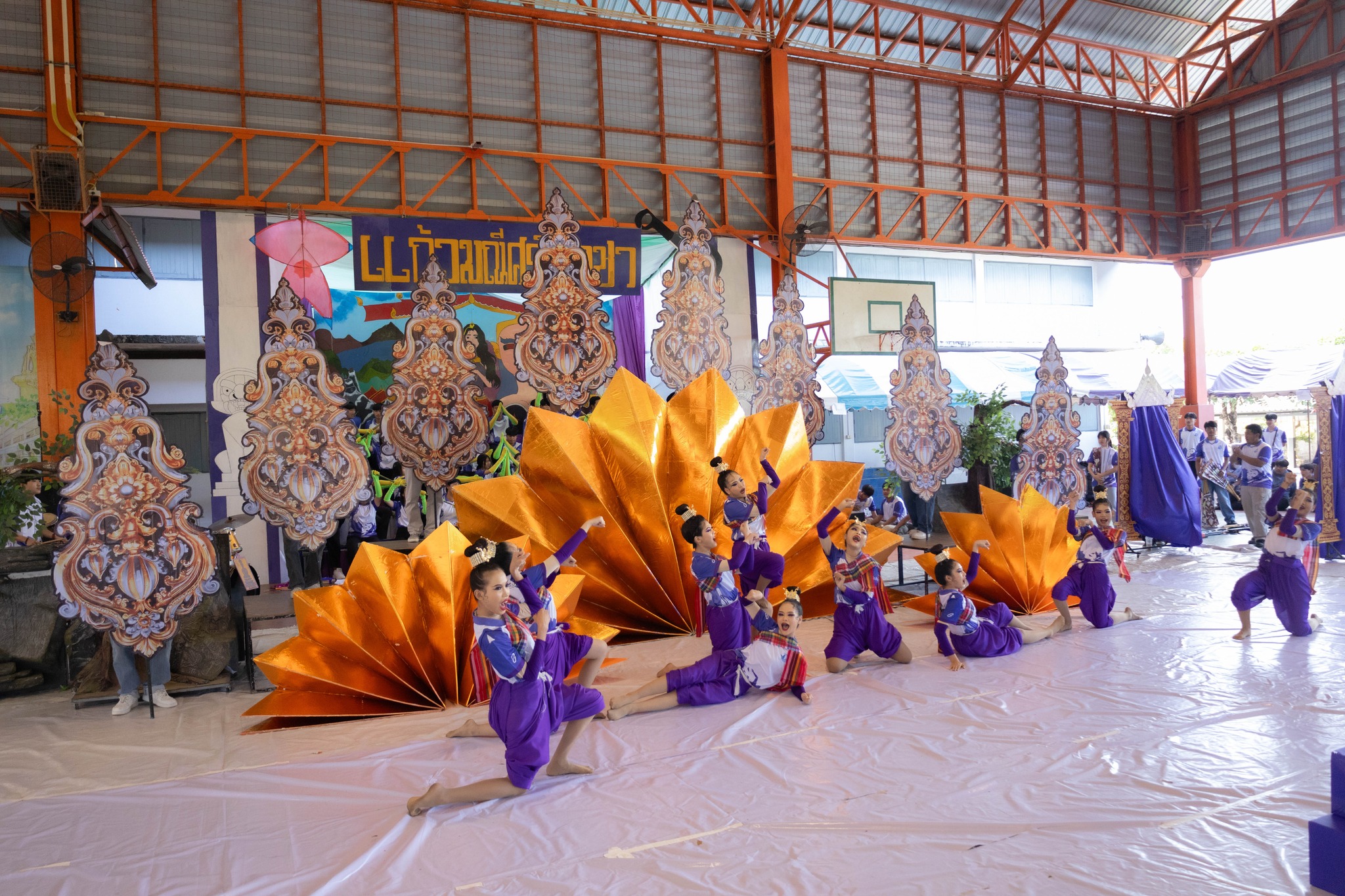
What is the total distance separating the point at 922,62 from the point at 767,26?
84.9 inches

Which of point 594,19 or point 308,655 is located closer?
point 308,655

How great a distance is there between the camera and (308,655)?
4355 millimetres

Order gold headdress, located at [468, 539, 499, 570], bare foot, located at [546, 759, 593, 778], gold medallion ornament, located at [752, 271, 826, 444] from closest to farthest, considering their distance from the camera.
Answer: gold headdress, located at [468, 539, 499, 570], bare foot, located at [546, 759, 593, 778], gold medallion ornament, located at [752, 271, 826, 444]

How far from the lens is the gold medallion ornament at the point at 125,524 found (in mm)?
4434

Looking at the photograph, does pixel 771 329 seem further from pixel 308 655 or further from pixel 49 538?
pixel 49 538

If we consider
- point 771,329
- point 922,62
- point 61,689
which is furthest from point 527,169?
point 61,689

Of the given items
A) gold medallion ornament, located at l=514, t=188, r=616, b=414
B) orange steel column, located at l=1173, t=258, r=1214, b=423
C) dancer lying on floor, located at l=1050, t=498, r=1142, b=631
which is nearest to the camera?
dancer lying on floor, located at l=1050, t=498, r=1142, b=631

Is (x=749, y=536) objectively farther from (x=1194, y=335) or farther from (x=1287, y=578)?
(x=1194, y=335)

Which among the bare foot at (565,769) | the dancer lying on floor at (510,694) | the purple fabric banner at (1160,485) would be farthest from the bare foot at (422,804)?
the purple fabric banner at (1160,485)

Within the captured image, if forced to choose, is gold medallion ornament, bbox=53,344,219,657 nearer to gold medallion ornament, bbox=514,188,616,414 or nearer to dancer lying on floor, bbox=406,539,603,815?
dancer lying on floor, bbox=406,539,603,815

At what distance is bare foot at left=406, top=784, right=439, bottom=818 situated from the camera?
9.98 ft

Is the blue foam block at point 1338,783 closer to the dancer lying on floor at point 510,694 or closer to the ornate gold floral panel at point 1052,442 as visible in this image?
the dancer lying on floor at point 510,694

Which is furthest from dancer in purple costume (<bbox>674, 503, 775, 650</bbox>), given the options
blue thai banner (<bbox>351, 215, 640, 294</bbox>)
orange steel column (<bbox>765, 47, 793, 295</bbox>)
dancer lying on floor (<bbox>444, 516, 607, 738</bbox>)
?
orange steel column (<bbox>765, 47, 793, 295</bbox>)

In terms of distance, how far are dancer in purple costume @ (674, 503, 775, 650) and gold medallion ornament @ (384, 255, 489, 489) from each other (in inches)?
83.6
